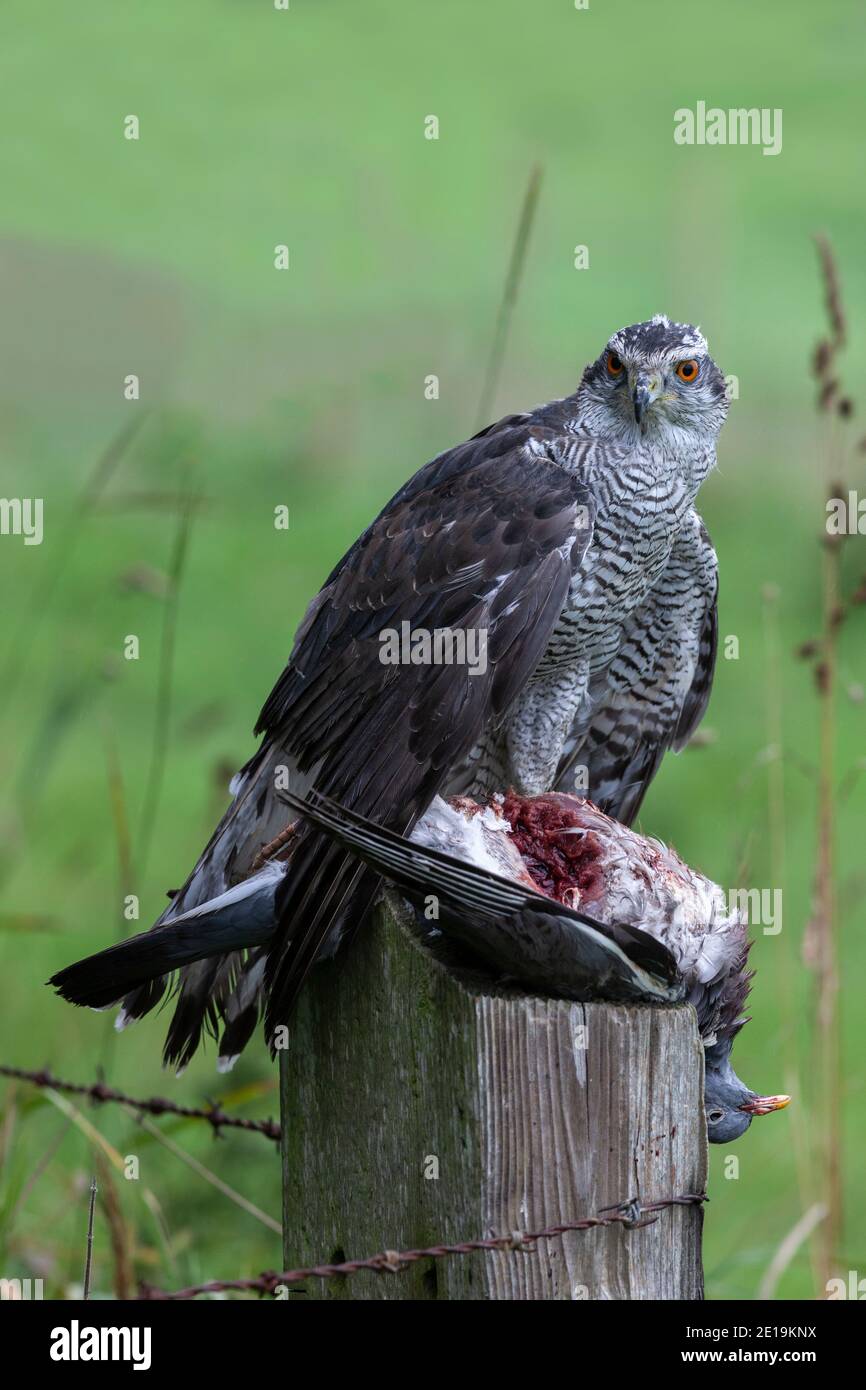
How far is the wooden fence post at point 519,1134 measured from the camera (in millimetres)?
1766

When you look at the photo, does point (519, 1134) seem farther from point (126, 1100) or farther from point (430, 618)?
point (430, 618)

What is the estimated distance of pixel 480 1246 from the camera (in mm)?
1734

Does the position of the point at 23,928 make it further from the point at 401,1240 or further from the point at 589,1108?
the point at 589,1108

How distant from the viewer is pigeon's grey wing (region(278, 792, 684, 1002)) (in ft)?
6.01

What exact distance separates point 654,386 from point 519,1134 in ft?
5.45

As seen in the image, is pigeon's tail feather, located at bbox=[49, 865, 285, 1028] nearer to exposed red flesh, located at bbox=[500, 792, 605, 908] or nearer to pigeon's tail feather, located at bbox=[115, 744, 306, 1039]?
pigeon's tail feather, located at bbox=[115, 744, 306, 1039]

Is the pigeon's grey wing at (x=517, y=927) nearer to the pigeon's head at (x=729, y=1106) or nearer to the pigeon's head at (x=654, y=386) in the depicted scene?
the pigeon's head at (x=729, y=1106)

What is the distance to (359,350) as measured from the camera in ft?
36.1

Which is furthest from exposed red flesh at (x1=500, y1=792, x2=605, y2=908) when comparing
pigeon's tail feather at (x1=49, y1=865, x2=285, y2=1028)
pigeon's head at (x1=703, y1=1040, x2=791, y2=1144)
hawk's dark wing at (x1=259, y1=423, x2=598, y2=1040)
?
pigeon's tail feather at (x1=49, y1=865, x2=285, y2=1028)

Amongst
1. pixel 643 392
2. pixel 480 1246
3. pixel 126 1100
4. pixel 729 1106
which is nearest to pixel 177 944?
pixel 126 1100

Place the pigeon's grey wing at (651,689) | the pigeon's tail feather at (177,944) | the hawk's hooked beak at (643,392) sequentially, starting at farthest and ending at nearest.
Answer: the pigeon's grey wing at (651,689), the hawk's hooked beak at (643,392), the pigeon's tail feather at (177,944)

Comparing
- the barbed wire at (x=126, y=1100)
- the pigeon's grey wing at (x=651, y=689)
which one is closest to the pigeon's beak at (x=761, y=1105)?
the barbed wire at (x=126, y=1100)

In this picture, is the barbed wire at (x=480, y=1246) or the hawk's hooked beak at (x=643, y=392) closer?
the barbed wire at (x=480, y=1246)

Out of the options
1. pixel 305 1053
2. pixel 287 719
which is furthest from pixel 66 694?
pixel 305 1053
